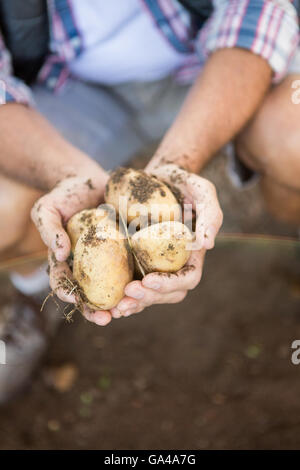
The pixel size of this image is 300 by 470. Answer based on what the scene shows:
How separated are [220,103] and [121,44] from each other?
385mm

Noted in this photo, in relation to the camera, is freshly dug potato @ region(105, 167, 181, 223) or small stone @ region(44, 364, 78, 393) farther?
small stone @ region(44, 364, 78, 393)

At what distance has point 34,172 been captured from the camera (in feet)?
4.17

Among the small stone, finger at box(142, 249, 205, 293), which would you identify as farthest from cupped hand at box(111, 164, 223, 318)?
the small stone

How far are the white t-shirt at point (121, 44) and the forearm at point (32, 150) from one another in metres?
0.30

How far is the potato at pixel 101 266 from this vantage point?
3.03 ft

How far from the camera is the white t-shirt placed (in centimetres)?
137

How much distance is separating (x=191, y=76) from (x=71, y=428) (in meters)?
1.18

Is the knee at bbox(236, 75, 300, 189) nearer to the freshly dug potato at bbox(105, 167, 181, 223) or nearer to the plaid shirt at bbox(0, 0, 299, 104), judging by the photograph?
the plaid shirt at bbox(0, 0, 299, 104)

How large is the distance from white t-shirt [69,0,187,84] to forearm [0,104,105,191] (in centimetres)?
30

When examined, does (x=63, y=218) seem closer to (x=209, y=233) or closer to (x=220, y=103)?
(x=209, y=233)

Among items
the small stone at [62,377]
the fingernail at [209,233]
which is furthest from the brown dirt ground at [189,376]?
the fingernail at [209,233]

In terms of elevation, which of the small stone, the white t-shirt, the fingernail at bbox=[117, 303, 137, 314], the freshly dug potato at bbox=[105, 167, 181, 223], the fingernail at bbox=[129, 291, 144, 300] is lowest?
the small stone

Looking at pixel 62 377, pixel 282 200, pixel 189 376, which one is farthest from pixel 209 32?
pixel 62 377
